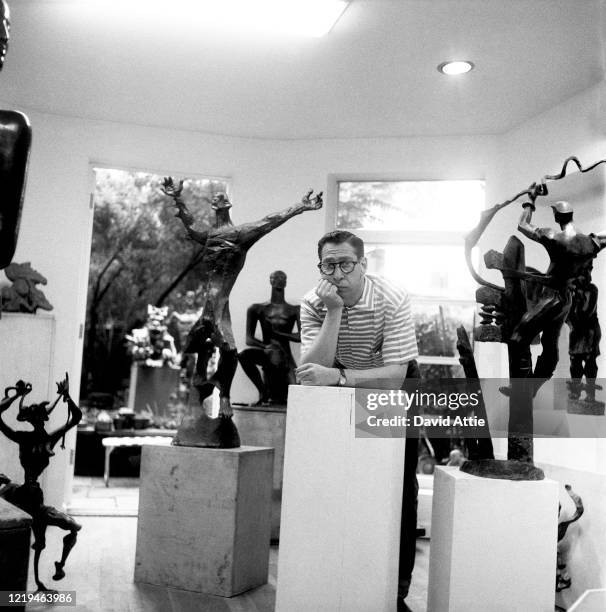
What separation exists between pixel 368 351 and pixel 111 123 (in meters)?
3.40

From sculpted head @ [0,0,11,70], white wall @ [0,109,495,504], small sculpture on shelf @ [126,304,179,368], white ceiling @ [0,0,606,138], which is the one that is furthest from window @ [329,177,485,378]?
sculpted head @ [0,0,11,70]

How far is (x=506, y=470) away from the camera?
2354 millimetres

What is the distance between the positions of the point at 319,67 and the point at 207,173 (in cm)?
144

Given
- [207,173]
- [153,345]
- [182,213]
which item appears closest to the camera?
[182,213]

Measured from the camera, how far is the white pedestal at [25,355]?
181 inches

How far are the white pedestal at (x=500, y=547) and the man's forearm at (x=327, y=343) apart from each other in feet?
1.89

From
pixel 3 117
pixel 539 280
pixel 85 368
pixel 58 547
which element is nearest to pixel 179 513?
pixel 58 547

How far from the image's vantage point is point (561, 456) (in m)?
3.82

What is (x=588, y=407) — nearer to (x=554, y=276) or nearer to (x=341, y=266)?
(x=554, y=276)

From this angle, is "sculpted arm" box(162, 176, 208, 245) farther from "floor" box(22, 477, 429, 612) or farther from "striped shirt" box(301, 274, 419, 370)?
"floor" box(22, 477, 429, 612)

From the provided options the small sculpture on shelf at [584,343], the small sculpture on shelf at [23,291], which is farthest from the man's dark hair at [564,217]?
the small sculpture on shelf at [23,291]

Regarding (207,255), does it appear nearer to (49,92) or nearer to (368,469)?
(368,469)

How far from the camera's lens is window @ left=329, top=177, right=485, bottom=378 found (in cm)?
548

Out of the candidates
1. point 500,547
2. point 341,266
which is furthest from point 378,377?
point 500,547
